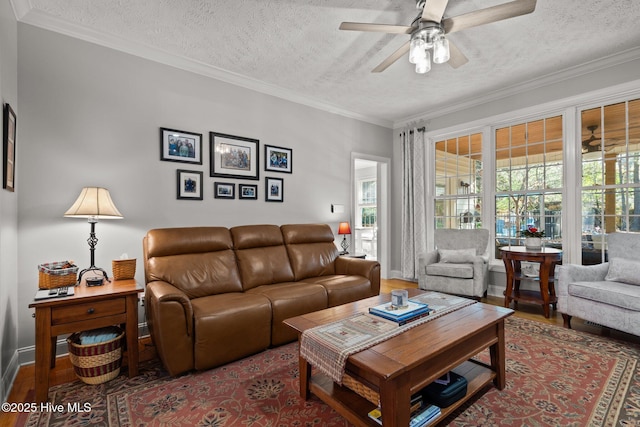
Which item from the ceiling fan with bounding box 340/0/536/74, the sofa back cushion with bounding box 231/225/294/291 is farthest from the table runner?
the ceiling fan with bounding box 340/0/536/74

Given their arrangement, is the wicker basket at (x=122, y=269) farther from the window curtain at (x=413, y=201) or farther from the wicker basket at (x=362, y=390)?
the window curtain at (x=413, y=201)

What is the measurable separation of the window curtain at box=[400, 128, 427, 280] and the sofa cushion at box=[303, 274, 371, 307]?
2.00 m

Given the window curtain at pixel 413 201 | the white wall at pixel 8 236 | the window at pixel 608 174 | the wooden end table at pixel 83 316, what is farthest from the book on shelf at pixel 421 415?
the window curtain at pixel 413 201

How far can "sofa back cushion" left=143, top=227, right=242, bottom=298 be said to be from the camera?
270cm

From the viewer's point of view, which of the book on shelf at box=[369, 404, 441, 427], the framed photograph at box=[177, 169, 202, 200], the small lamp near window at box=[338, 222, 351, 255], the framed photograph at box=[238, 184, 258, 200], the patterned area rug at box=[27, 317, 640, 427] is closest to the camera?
the book on shelf at box=[369, 404, 441, 427]

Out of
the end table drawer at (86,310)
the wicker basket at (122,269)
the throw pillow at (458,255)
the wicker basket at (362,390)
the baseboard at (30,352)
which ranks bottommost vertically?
the baseboard at (30,352)

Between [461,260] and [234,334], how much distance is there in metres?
2.98

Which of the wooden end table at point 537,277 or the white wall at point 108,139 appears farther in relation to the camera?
the wooden end table at point 537,277

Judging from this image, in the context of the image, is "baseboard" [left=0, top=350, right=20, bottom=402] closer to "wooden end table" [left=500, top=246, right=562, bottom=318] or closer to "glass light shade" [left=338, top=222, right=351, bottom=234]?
"glass light shade" [left=338, top=222, right=351, bottom=234]

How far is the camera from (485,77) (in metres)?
3.76

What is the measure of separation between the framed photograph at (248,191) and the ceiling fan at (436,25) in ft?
6.91

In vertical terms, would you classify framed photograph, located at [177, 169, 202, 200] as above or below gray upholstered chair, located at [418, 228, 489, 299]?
above

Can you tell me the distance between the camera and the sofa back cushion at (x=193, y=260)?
2701mm

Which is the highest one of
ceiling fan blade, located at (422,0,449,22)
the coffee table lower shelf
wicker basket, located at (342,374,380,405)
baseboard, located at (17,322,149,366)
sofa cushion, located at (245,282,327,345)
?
ceiling fan blade, located at (422,0,449,22)
